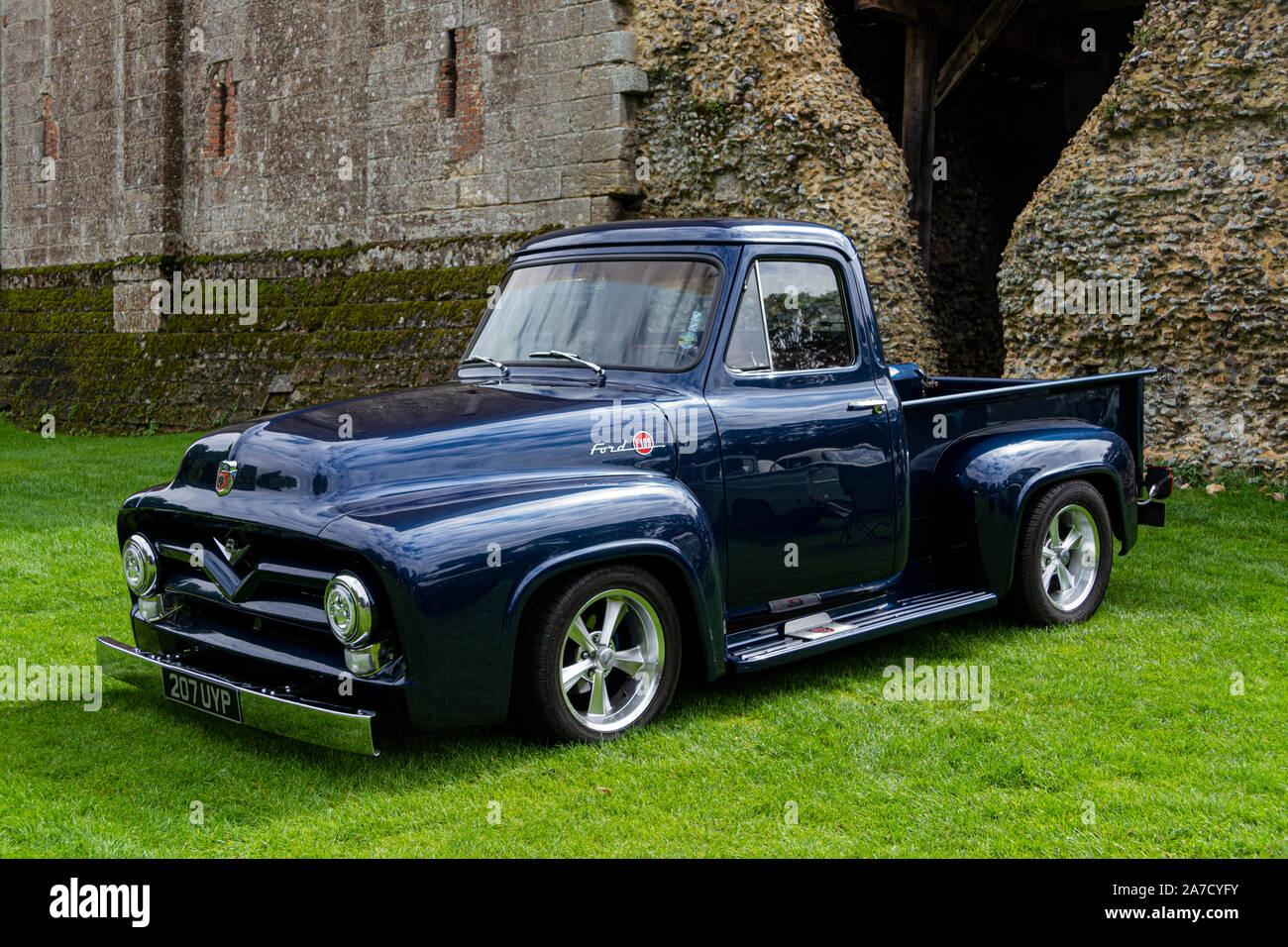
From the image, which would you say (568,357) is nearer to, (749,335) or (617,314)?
(617,314)

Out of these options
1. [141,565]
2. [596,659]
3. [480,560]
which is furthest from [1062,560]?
[141,565]

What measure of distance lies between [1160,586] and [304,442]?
4989mm

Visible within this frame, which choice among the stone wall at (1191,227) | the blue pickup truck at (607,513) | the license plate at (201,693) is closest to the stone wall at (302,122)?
the stone wall at (1191,227)

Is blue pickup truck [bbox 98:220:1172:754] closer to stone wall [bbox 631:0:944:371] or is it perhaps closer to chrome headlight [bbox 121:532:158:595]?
chrome headlight [bbox 121:532:158:595]

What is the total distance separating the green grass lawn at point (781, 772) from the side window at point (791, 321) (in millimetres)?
1425

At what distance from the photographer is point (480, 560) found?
13.5 ft

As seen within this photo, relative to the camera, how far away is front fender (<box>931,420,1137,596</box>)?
590cm

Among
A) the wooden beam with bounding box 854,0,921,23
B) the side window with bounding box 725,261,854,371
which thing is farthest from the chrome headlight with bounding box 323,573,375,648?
the wooden beam with bounding box 854,0,921,23

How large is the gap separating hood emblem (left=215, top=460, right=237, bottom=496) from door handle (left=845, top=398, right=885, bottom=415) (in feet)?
8.53

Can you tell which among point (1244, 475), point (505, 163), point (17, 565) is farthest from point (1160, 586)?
point (505, 163)

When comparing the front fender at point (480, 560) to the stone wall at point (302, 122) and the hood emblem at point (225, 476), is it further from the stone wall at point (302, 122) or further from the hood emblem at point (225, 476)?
the stone wall at point (302, 122)

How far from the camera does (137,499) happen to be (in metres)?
5.09

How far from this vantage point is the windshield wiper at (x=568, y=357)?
205 inches

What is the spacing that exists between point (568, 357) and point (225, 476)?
149 centimetres
